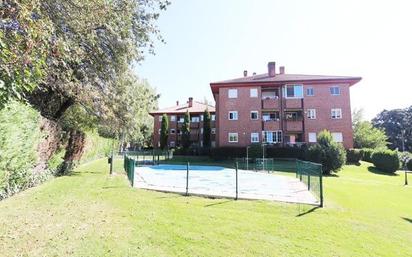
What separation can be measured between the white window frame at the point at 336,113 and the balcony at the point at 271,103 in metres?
7.30

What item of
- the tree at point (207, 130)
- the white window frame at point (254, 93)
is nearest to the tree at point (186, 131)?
the tree at point (207, 130)

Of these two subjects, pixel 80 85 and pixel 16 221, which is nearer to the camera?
pixel 16 221

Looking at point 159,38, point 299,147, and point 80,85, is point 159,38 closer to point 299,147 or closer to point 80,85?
point 80,85

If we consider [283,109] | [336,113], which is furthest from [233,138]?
[336,113]

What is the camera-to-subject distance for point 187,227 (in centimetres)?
679

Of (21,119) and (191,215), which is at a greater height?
(21,119)

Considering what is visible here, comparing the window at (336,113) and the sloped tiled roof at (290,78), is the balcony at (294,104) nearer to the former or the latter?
the sloped tiled roof at (290,78)

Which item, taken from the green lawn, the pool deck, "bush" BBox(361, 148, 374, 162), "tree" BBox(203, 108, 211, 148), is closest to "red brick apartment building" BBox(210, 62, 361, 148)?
"bush" BBox(361, 148, 374, 162)

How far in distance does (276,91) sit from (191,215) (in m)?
33.8

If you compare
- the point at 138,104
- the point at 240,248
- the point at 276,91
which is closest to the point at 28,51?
the point at 240,248

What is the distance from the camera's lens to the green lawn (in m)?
5.42

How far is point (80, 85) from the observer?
45.2 feet

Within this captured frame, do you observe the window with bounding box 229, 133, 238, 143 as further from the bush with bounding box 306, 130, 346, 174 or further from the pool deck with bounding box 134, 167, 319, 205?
the pool deck with bounding box 134, 167, 319, 205

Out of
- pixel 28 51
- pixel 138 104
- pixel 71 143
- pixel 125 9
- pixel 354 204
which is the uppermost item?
pixel 125 9
